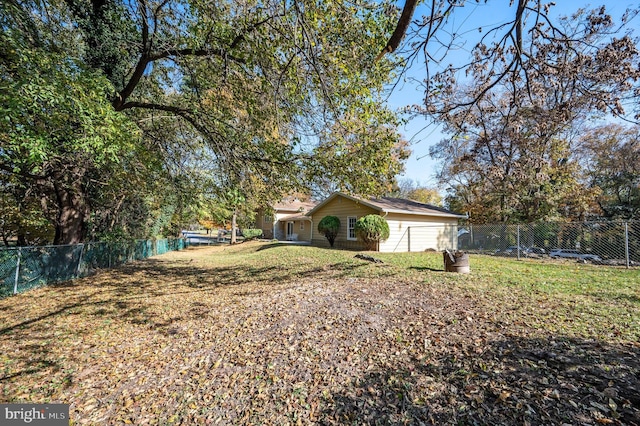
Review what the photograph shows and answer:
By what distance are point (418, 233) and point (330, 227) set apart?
5.15 metres

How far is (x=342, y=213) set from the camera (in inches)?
650

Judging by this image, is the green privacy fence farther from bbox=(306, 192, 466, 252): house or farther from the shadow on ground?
bbox=(306, 192, 466, 252): house

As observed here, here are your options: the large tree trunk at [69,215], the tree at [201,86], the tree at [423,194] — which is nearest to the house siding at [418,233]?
the tree at [201,86]

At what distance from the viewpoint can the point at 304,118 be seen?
5820 mm

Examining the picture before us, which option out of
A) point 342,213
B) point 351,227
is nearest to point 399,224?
point 351,227

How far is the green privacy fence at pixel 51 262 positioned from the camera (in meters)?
6.37

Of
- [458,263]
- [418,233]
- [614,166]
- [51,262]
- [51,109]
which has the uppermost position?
[614,166]

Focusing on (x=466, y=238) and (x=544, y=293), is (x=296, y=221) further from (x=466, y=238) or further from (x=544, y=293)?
(x=544, y=293)

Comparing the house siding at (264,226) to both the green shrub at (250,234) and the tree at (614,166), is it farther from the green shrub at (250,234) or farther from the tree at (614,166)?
the tree at (614,166)

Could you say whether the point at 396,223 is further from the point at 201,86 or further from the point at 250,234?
the point at 250,234

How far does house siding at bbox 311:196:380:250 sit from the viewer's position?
49.3 feet

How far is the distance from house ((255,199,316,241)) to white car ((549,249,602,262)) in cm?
1642

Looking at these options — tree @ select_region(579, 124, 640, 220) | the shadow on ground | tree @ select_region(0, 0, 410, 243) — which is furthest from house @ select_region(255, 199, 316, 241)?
the shadow on ground

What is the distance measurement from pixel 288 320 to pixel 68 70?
565 centimetres
